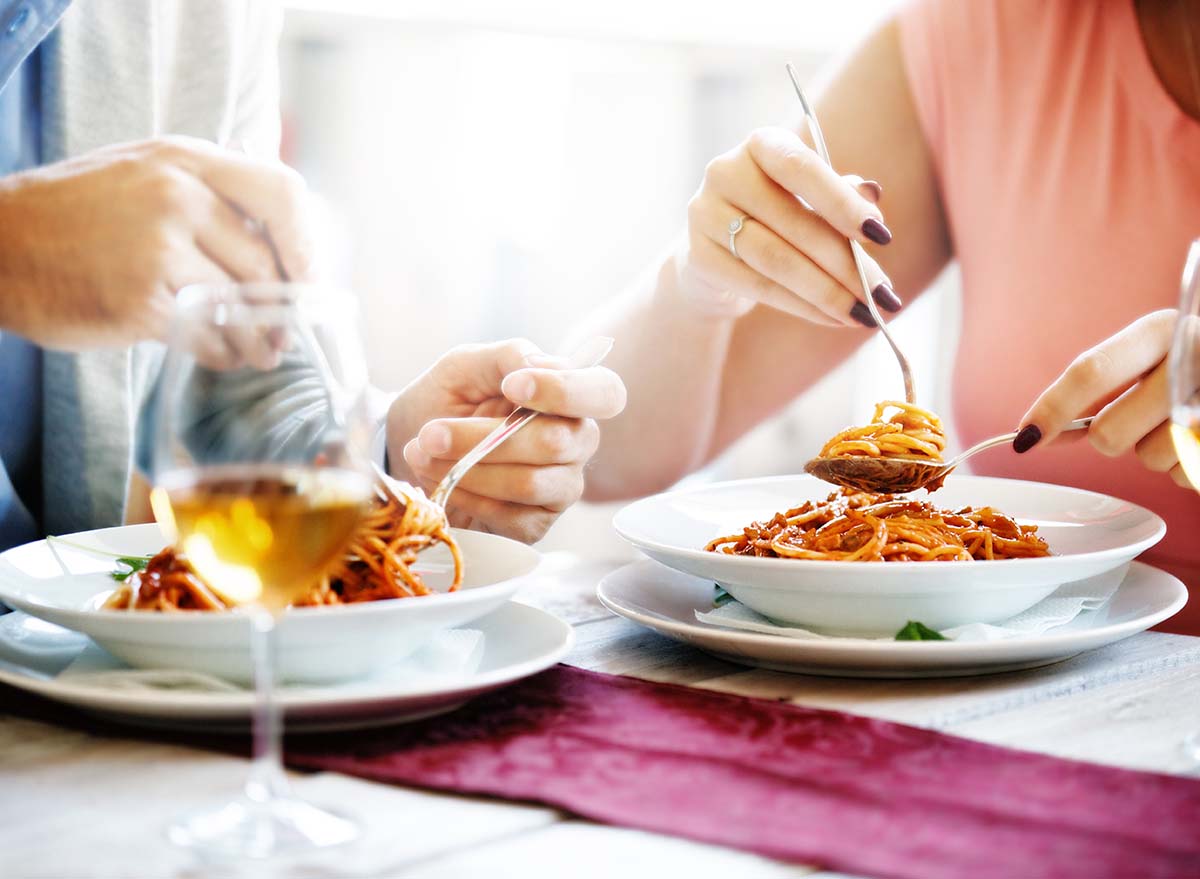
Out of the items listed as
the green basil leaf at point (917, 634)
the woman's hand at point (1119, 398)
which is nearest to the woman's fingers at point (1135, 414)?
the woman's hand at point (1119, 398)

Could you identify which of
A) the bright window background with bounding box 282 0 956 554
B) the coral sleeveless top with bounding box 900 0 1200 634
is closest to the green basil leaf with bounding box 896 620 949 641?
the coral sleeveless top with bounding box 900 0 1200 634

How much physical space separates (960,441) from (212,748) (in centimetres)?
148

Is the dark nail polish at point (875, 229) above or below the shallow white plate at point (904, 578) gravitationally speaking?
above

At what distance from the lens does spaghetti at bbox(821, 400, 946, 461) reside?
4.01 ft

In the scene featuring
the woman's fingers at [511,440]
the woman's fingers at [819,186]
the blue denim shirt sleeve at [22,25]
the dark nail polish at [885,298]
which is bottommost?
the woman's fingers at [511,440]

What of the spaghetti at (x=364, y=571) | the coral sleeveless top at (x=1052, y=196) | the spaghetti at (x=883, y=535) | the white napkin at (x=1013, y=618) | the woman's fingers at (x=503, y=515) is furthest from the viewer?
the coral sleeveless top at (x=1052, y=196)

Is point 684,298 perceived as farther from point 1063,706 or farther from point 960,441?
point 1063,706

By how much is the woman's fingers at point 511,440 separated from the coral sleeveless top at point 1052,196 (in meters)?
0.78

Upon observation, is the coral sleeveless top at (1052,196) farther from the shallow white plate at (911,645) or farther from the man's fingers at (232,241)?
the man's fingers at (232,241)

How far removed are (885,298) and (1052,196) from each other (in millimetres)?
692

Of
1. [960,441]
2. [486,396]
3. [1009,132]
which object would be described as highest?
[1009,132]

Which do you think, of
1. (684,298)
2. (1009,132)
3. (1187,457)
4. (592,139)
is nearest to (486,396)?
(684,298)

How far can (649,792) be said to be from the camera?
2.33 feet

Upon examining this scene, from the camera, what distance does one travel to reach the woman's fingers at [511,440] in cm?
132
